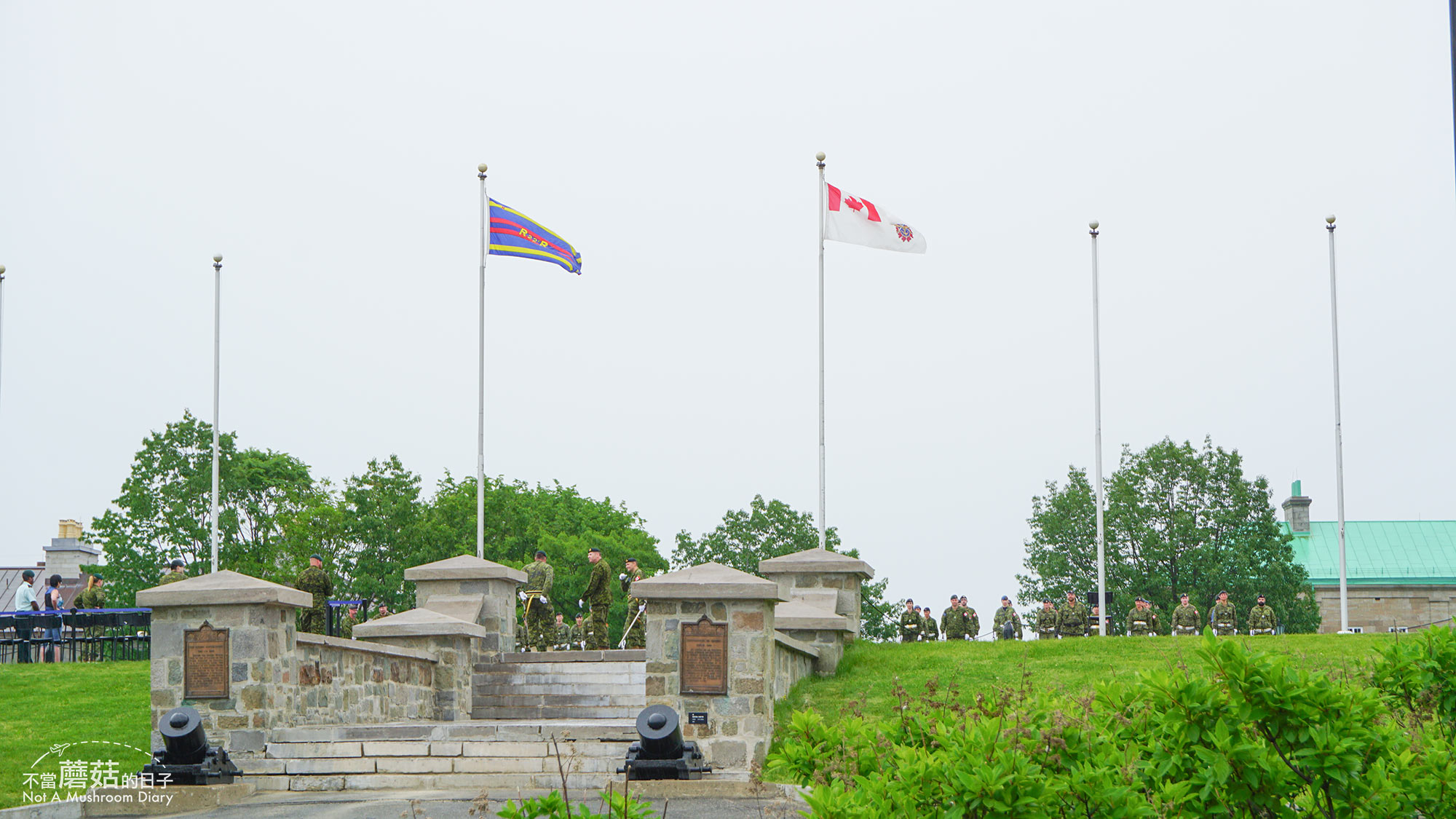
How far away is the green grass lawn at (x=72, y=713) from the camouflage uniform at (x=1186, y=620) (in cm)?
1687

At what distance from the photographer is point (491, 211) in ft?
75.1

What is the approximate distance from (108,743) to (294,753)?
226 centimetres

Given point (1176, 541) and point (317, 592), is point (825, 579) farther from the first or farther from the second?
point (1176, 541)

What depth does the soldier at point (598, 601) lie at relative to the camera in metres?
19.8

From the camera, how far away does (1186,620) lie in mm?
24359

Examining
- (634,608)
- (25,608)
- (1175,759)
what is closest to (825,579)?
(634,608)

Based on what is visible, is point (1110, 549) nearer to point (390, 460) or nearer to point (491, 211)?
point (390, 460)

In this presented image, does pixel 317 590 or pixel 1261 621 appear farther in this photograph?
pixel 1261 621

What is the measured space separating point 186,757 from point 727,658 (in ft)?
16.1

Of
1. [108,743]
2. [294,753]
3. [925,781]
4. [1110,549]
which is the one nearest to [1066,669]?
[294,753]

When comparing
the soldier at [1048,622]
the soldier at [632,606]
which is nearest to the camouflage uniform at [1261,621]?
the soldier at [1048,622]

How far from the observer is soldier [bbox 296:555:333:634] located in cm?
1814

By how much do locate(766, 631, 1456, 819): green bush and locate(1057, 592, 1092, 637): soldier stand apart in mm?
19791

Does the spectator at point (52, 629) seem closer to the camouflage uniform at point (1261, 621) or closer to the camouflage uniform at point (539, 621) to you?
the camouflage uniform at point (539, 621)
